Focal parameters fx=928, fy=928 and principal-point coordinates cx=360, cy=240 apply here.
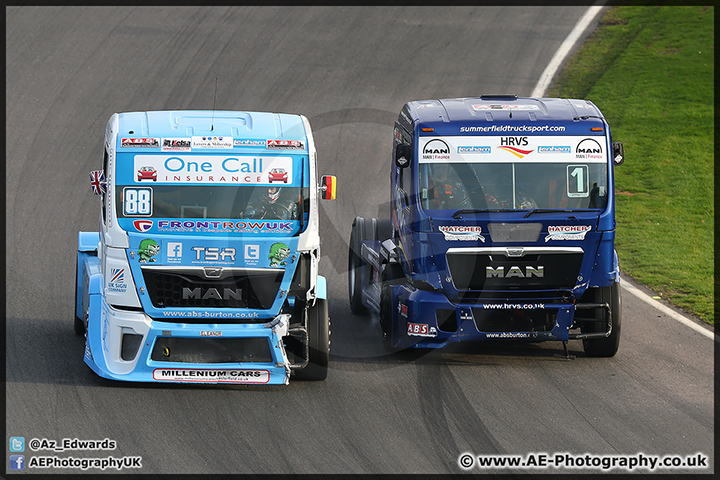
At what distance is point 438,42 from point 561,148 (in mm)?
15097

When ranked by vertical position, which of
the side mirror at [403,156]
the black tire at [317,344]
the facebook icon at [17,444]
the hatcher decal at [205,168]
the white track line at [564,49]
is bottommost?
the facebook icon at [17,444]

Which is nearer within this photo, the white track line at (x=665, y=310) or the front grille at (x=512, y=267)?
the front grille at (x=512, y=267)

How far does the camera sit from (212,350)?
399 inches

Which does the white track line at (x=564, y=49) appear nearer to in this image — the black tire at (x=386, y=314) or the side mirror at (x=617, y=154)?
the side mirror at (x=617, y=154)

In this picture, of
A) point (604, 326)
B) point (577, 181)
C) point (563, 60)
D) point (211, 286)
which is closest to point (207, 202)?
point (211, 286)

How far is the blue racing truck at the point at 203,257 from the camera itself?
392 inches

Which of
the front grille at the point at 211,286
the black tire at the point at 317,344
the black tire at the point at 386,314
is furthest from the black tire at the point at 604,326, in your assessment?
the front grille at the point at 211,286

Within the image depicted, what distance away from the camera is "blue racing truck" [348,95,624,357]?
1101 centimetres

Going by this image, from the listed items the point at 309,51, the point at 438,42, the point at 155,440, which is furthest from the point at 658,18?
the point at 155,440

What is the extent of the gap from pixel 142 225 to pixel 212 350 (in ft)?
5.10

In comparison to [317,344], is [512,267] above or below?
above

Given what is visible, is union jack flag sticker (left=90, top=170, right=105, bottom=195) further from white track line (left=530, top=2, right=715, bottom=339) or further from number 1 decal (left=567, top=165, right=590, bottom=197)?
white track line (left=530, top=2, right=715, bottom=339)

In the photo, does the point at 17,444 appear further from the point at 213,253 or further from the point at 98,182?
the point at 98,182

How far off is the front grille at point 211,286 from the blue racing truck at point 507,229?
1989 millimetres
